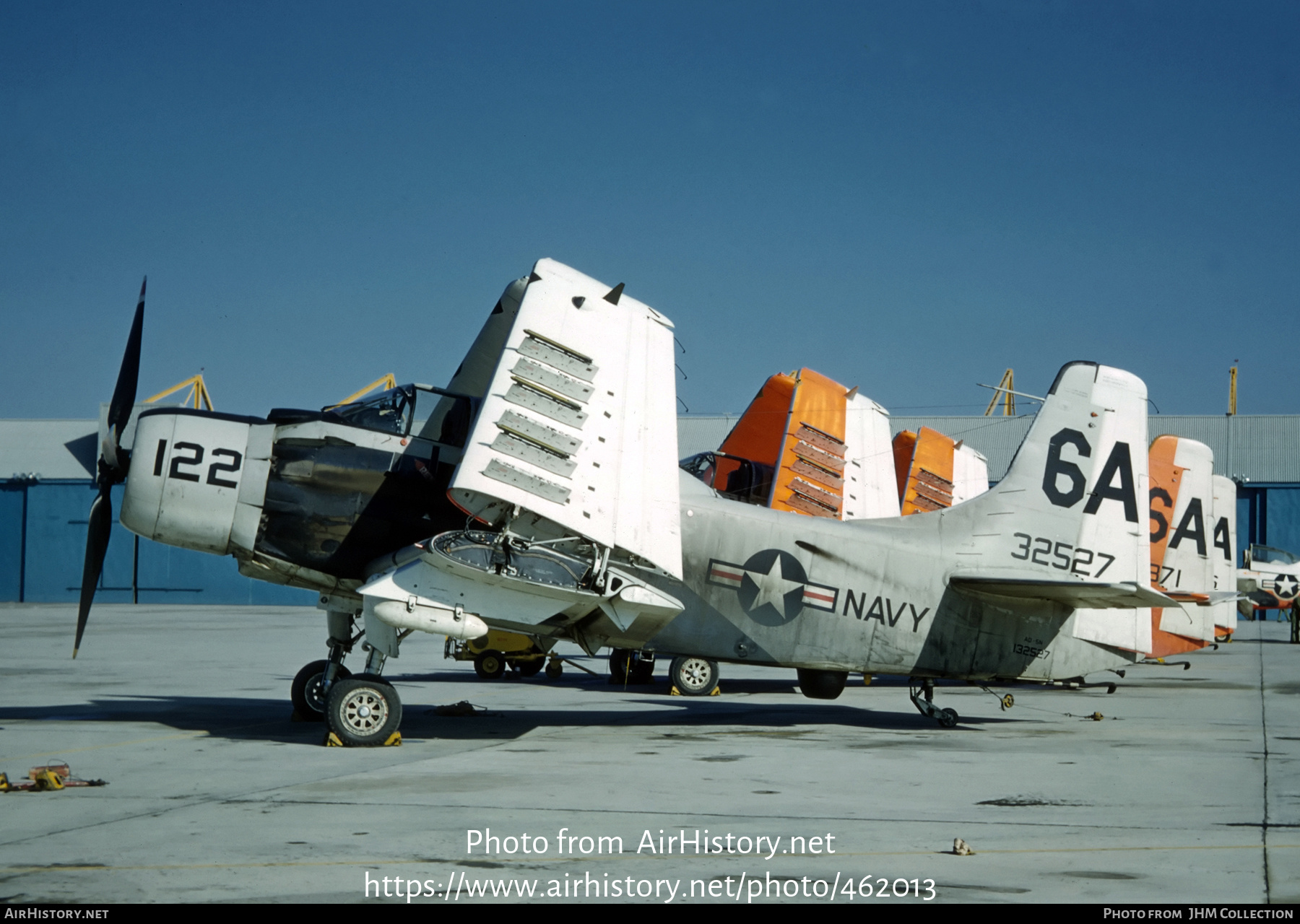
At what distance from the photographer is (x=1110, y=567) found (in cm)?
1353

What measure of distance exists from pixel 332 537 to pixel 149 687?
7864mm

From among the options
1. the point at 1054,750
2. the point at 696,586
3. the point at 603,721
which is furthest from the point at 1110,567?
the point at 603,721

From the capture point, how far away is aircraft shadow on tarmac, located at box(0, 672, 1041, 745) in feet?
41.3

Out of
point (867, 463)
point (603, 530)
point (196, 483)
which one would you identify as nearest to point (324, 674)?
point (196, 483)

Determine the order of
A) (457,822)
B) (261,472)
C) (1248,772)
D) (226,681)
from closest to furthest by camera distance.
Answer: (457,822), (1248,772), (261,472), (226,681)

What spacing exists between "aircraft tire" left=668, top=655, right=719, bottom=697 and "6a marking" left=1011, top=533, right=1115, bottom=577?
6.02 meters

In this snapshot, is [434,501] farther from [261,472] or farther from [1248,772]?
[1248,772]

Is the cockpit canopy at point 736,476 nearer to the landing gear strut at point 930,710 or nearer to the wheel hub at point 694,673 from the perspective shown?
the wheel hub at point 694,673

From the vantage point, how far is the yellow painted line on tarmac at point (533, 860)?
6.09m

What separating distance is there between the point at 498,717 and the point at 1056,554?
274 inches

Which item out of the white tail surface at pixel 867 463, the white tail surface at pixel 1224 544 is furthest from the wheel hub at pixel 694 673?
the white tail surface at pixel 1224 544

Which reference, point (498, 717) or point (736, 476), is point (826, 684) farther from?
point (736, 476)

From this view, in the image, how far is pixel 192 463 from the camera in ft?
37.4
